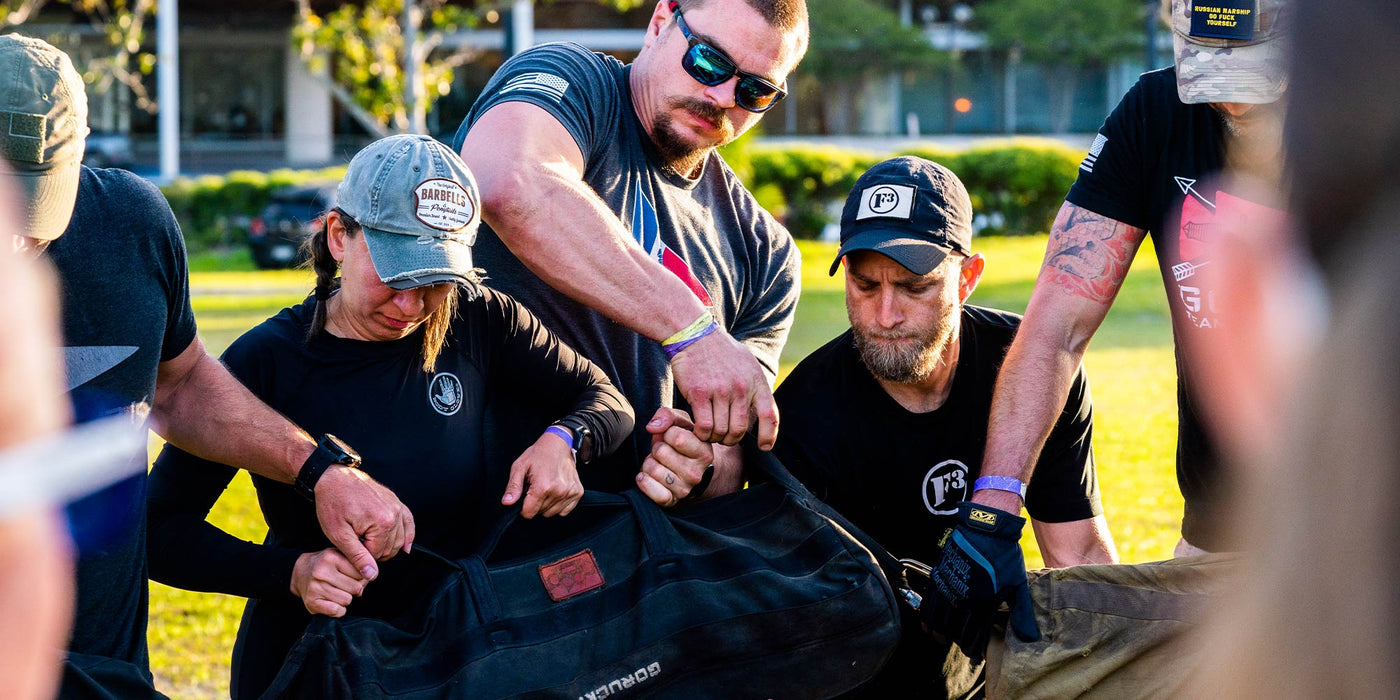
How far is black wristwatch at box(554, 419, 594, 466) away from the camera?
2742 mm

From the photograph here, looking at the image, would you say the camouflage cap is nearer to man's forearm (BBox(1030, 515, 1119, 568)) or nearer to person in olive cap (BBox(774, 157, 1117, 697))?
person in olive cap (BBox(774, 157, 1117, 697))

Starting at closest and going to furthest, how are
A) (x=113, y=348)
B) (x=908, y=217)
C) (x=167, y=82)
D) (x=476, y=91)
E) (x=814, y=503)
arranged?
(x=113, y=348) → (x=814, y=503) → (x=908, y=217) → (x=167, y=82) → (x=476, y=91)

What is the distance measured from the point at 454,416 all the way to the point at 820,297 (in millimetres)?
14749

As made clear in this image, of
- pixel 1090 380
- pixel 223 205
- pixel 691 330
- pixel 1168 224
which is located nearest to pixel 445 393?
pixel 691 330

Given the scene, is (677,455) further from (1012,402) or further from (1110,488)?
(1110,488)

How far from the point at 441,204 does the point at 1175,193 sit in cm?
168

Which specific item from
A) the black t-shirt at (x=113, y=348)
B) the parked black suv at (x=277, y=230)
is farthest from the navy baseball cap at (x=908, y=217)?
the parked black suv at (x=277, y=230)

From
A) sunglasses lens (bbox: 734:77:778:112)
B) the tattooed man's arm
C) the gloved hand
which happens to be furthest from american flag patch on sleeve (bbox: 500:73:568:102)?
the gloved hand

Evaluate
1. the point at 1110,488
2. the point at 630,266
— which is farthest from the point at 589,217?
the point at 1110,488

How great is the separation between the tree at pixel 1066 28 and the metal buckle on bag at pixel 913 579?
36950 mm

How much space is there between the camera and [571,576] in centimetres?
240

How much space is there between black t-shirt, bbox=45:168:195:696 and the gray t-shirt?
0.89 m

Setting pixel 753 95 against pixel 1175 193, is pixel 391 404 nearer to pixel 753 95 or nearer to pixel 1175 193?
pixel 753 95

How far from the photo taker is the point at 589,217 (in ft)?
9.11
